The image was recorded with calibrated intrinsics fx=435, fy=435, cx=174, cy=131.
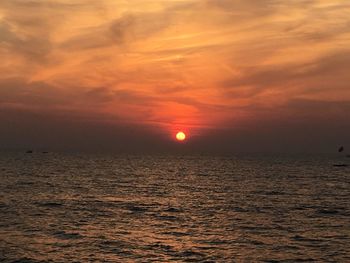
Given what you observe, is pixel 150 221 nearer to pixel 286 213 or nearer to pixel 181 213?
pixel 181 213

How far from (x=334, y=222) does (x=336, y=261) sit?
723 inches

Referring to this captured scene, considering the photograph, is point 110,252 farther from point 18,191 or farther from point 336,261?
point 18,191

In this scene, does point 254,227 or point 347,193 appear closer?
point 254,227

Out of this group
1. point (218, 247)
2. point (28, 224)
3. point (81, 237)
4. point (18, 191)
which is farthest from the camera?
point (18, 191)

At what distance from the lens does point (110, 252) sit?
35.7m

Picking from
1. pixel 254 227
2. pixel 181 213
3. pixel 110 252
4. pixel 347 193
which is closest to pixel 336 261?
pixel 254 227

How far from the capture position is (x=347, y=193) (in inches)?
3467

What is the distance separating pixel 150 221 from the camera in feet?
165

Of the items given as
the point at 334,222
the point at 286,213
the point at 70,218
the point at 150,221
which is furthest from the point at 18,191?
the point at 334,222

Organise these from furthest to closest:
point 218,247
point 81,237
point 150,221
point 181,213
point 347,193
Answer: point 347,193
point 181,213
point 150,221
point 81,237
point 218,247

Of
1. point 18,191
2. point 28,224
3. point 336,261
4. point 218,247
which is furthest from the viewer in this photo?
point 18,191

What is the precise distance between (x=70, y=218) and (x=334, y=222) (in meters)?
31.1

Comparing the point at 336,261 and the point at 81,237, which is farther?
the point at 81,237

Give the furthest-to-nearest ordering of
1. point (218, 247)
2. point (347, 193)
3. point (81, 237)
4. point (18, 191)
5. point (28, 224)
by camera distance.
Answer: point (347, 193) → point (18, 191) → point (28, 224) → point (81, 237) → point (218, 247)
